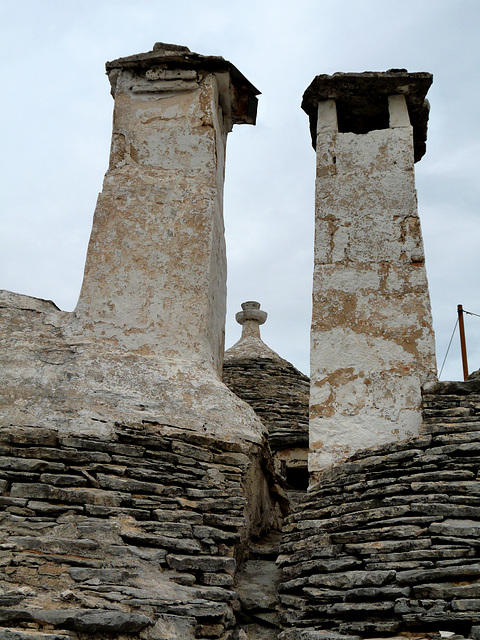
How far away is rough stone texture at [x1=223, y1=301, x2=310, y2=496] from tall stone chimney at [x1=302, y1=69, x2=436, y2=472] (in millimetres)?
2796

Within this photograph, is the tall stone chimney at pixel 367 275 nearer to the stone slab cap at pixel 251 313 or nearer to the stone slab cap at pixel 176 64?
the stone slab cap at pixel 176 64

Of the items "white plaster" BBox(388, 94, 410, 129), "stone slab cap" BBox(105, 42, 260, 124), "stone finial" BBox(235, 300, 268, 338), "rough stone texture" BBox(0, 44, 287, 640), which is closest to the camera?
"rough stone texture" BBox(0, 44, 287, 640)

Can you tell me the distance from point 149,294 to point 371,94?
3406 millimetres

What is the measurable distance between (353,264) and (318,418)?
4.96 ft

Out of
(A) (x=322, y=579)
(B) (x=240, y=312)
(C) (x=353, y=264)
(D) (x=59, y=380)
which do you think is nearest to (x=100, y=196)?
(D) (x=59, y=380)

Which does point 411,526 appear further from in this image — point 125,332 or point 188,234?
point 188,234

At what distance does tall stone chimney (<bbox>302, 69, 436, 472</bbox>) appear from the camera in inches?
243

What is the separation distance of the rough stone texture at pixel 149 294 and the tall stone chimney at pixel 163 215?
0.01 metres

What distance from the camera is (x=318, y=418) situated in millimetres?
6219

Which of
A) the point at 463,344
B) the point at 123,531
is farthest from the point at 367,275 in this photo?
the point at 123,531

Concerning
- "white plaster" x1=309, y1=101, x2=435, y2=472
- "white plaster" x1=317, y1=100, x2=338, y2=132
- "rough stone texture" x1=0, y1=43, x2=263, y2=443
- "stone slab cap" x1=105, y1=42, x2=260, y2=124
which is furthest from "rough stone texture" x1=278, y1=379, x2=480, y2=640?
"stone slab cap" x1=105, y1=42, x2=260, y2=124

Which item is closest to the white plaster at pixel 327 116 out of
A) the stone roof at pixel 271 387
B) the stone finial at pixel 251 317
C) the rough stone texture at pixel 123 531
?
the rough stone texture at pixel 123 531

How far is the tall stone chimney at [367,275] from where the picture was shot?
243 inches

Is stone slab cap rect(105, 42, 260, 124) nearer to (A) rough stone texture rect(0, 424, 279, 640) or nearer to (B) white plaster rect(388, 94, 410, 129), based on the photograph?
(B) white plaster rect(388, 94, 410, 129)
